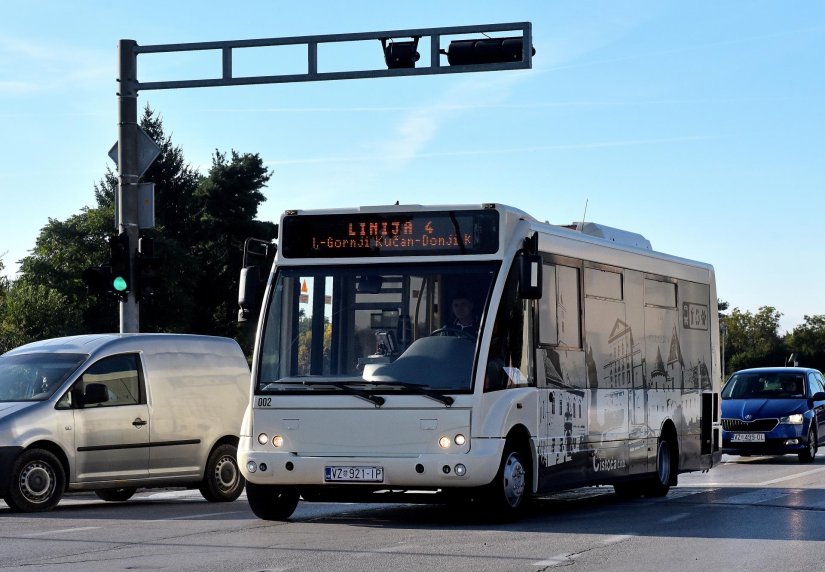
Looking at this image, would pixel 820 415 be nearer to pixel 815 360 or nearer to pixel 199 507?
pixel 199 507

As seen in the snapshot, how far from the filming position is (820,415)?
28.1 m

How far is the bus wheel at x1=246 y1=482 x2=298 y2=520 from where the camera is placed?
45.6 ft

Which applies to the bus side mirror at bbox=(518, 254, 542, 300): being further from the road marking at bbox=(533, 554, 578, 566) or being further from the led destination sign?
the road marking at bbox=(533, 554, 578, 566)

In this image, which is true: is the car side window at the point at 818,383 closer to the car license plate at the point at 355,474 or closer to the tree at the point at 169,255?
the car license plate at the point at 355,474

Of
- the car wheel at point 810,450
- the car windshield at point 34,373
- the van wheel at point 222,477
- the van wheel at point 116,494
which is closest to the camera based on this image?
the car windshield at point 34,373

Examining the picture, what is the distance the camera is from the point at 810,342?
5581 inches

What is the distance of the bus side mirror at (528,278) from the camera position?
13410mm

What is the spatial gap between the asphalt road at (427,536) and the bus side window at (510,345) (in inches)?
51.3

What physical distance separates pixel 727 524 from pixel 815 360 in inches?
5197

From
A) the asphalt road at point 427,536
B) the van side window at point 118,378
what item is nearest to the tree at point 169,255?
the van side window at point 118,378

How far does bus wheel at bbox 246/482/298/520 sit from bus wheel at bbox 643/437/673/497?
5.41 metres

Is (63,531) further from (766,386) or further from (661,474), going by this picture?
(766,386)

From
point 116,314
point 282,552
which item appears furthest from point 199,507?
point 116,314

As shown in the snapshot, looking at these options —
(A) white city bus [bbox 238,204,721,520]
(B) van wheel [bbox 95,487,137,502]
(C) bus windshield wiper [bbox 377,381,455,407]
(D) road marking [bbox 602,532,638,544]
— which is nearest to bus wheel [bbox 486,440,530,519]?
(A) white city bus [bbox 238,204,721,520]
